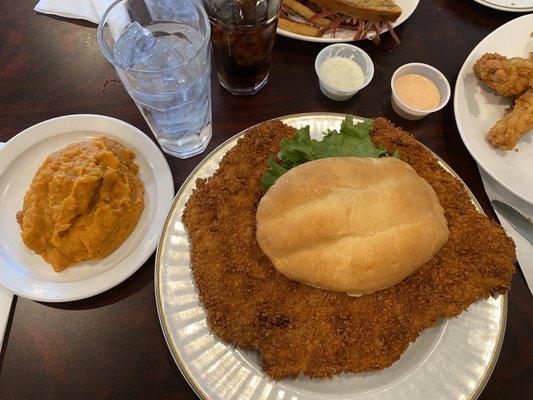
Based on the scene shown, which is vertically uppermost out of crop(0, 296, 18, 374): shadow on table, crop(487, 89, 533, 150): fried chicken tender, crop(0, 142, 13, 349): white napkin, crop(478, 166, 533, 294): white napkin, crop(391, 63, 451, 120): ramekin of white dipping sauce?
crop(391, 63, 451, 120): ramekin of white dipping sauce

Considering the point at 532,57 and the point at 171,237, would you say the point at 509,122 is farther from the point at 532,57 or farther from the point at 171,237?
the point at 171,237

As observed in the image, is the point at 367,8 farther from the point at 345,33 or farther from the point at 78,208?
the point at 78,208

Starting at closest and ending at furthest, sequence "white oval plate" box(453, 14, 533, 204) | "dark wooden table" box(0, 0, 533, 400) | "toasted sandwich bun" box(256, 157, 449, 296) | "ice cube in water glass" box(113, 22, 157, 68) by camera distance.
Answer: "toasted sandwich bun" box(256, 157, 449, 296)
"dark wooden table" box(0, 0, 533, 400)
"ice cube in water glass" box(113, 22, 157, 68)
"white oval plate" box(453, 14, 533, 204)

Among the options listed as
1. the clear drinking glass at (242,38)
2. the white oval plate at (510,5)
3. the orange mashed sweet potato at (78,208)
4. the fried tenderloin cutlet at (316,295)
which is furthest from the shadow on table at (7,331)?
the white oval plate at (510,5)

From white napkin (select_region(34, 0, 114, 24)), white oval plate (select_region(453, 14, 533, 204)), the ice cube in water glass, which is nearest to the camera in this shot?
the ice cube in water glass

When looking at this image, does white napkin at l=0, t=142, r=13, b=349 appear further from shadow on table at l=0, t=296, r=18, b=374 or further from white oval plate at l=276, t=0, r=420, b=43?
white oval plate at l=276, t=0, r=420, b=43

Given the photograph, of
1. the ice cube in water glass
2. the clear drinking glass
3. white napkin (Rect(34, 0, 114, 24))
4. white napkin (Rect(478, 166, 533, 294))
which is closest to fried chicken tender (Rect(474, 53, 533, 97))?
white napkin (Rect(478, 166, 533, 294))
